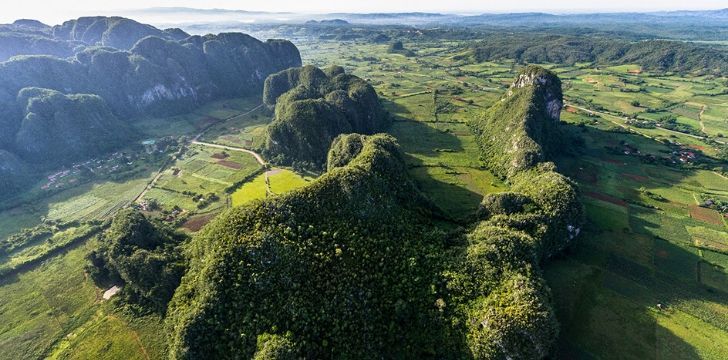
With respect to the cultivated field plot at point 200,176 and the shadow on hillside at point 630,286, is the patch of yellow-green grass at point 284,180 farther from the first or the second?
the shadow on hillside at point 630,286

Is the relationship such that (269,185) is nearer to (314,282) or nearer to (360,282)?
(314,282)

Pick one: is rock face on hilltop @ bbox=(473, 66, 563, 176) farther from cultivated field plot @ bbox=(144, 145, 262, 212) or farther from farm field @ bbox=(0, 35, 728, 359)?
cultivated field plot @ bbox=(144, 145, 262, 212)

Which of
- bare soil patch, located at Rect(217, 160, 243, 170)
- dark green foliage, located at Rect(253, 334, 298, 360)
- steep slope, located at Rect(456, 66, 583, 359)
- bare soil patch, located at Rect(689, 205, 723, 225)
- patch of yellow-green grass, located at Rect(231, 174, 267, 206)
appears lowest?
patch of yellow-green grass, located at Rect(231, 174, 267, 206)

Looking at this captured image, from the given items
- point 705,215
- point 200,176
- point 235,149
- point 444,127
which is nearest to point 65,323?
point 200,176

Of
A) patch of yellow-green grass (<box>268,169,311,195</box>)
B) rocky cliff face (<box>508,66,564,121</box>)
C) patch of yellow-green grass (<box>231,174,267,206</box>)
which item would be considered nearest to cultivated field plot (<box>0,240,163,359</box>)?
patch of yellow-green grass (<box>231,174,267,206</box>)

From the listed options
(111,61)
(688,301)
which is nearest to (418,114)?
(688,301)

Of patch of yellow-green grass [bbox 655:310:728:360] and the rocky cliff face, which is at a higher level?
the rocky cliff face
